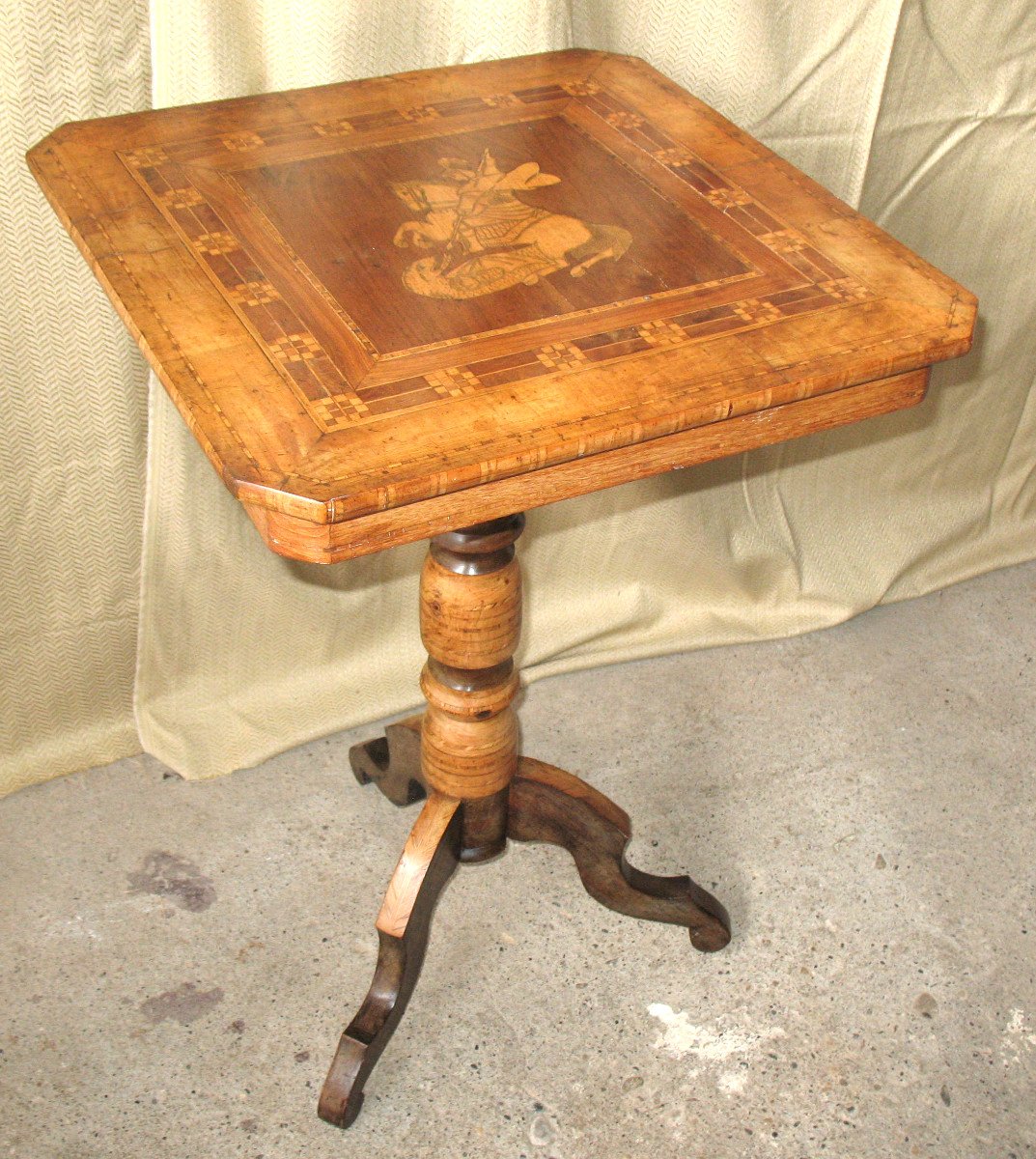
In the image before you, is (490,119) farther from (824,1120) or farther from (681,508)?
(824,1120)

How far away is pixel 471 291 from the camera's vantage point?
119 cm

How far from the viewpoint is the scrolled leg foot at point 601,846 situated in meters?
1.61

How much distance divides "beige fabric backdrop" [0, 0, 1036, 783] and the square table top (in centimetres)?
13

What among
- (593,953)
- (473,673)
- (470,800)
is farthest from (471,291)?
(593,953)

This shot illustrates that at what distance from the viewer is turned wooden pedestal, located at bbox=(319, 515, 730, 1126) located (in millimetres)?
1363

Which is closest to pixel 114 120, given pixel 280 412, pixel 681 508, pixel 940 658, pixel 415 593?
pixel 280 412

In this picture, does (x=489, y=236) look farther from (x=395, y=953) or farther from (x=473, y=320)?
(x=395, y=953)

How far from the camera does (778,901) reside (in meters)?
1.74

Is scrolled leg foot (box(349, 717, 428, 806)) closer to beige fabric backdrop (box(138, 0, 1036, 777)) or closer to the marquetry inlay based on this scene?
beige fabric backdrop (box(138, 0, 1036, 777))

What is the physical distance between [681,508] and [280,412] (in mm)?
Answer: 1102

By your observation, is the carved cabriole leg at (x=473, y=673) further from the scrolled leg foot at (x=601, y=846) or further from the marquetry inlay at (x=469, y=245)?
the marquetry inlay at (x=469, y=245)

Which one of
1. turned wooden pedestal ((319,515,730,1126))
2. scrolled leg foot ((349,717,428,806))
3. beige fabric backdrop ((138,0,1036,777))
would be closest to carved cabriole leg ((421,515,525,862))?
turned wooden pedestal ((319,515,730,1126))

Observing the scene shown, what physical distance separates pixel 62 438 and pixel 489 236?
68cm

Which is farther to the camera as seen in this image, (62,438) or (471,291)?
(62,438)
